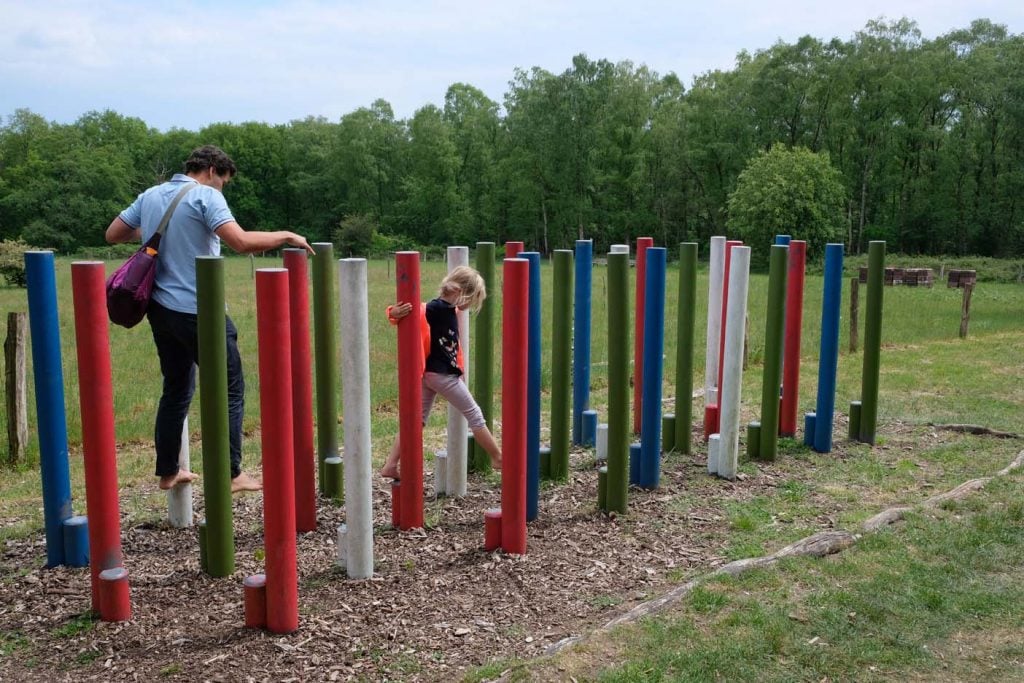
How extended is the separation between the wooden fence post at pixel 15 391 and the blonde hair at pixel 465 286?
167 inches

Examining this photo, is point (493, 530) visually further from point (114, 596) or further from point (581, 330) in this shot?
point (581, 330)

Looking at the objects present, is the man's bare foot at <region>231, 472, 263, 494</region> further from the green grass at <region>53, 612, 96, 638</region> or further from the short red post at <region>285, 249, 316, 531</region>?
the green grass at <region>53, 612, 96, 638</region>

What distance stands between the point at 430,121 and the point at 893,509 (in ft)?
237

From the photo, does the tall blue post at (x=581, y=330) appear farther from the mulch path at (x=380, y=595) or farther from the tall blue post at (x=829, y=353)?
the tall blue post at (x=829, y=353)

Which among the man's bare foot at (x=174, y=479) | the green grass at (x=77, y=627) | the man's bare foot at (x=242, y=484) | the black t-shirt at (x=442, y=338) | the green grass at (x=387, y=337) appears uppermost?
the black t-shirt at (x=442, y=338)

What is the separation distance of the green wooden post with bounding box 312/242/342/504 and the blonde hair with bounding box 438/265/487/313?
0.71 metres

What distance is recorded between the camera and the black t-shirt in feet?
16.8

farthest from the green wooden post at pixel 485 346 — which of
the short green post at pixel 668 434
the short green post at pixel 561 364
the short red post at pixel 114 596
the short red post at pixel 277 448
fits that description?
the short red post at pixel 114 596

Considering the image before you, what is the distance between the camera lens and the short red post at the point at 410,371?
14.6ft

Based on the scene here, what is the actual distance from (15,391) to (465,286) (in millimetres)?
4470

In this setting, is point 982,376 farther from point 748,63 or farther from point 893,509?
point 748,63

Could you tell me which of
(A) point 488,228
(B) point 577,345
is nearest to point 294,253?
(B) point 577,345

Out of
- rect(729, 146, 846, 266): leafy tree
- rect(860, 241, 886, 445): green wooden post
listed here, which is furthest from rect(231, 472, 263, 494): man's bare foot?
rect(729, 146, 846, 266): leafy tree

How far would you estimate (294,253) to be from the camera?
4.66m
